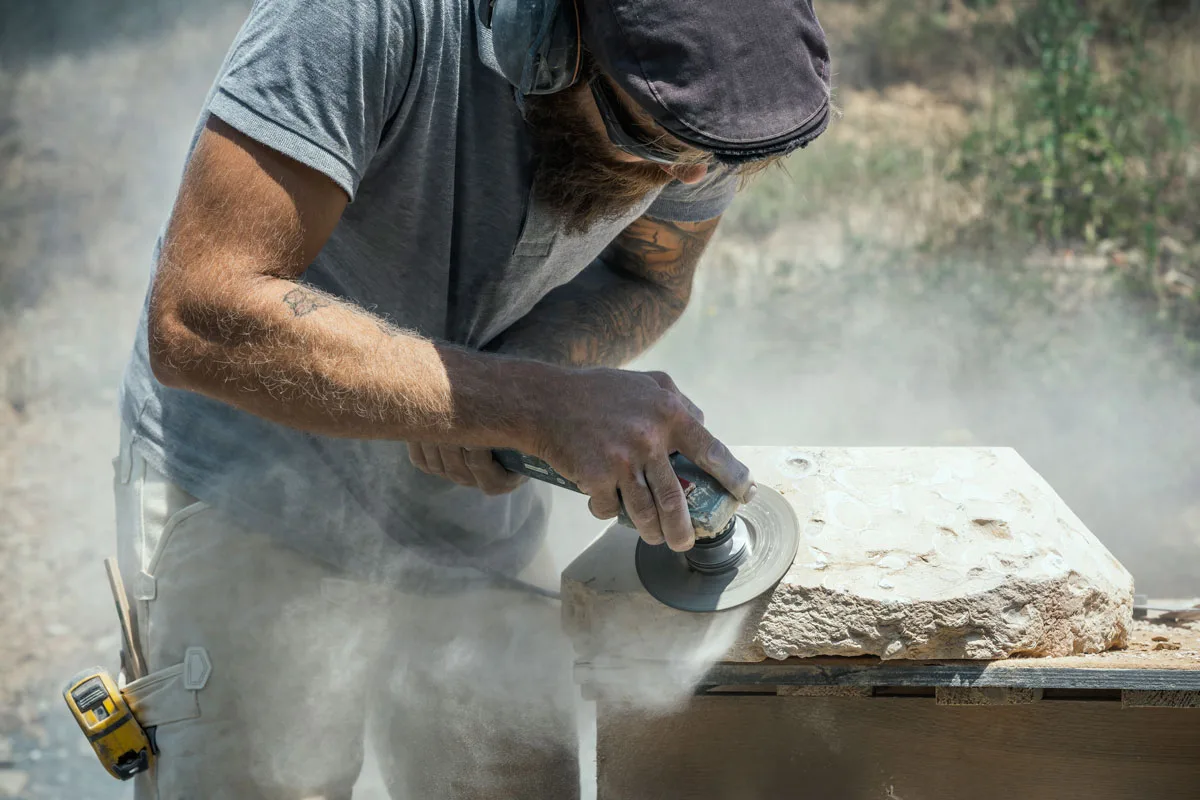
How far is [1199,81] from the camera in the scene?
21.6 ft

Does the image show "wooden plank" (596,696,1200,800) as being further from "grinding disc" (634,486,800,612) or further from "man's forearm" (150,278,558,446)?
"man's forearm" (150,278,558,446)

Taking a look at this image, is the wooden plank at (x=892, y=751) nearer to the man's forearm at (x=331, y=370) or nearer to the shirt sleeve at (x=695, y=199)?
the man's forearm at (x=331, y=370)

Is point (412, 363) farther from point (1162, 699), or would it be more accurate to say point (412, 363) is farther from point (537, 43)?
point (1162, 699)

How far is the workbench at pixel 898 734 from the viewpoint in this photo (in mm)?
1865

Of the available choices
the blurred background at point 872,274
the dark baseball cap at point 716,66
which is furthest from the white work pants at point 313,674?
the blurred background at point 872,274

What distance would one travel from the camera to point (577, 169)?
1.77 metres

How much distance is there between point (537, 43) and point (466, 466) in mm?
731

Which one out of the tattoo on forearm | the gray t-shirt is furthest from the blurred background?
the tattoo on forearm

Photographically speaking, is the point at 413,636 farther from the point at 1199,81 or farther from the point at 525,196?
the point at 1199,81

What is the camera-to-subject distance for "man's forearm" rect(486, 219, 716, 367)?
2.23 metres

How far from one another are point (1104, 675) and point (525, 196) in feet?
4.18

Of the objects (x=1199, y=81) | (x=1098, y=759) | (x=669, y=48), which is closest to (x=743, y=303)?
(x=1199, y=81)

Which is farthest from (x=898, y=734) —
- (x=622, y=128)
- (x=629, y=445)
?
(x=622, y=128)

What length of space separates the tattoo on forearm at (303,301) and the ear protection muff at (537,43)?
16.9 inches
